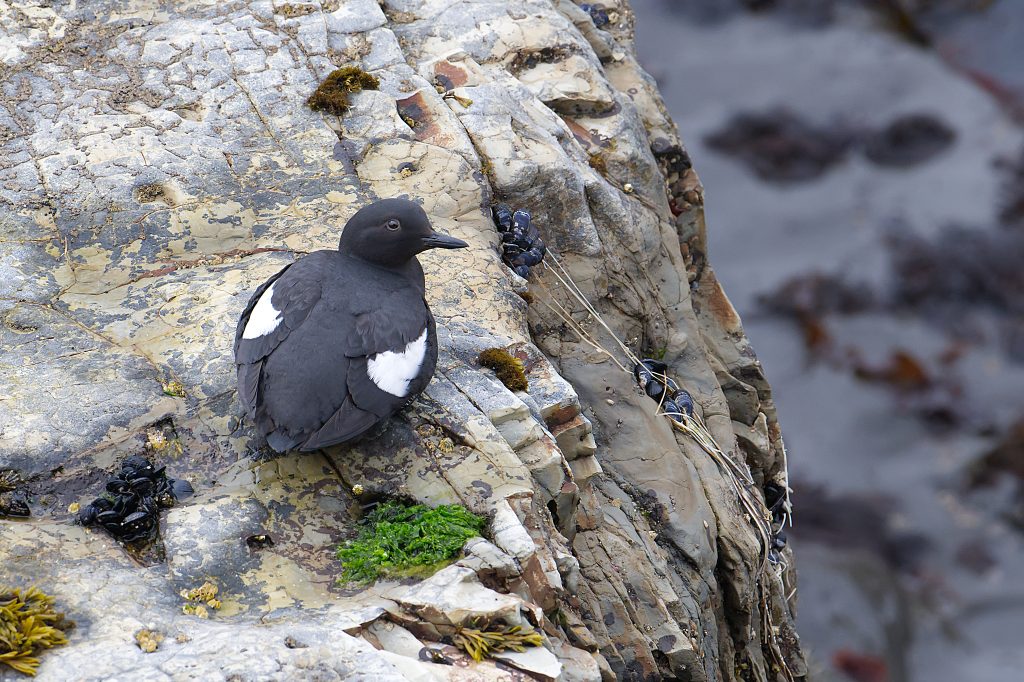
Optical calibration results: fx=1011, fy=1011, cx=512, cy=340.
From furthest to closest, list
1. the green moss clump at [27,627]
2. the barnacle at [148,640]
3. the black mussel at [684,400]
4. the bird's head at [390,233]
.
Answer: the black mussel at [684,400] < the bird's head at [390,233] < the barnacle at [148,640] < the green moss clump at [27,627]

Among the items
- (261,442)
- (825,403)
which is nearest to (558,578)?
(261,442)

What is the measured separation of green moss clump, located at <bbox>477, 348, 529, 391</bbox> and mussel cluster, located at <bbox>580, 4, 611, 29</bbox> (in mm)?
→ 5245

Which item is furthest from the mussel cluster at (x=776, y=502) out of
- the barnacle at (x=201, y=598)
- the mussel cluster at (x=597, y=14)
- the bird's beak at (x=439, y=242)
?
the barnacle at (x=201, y=598)

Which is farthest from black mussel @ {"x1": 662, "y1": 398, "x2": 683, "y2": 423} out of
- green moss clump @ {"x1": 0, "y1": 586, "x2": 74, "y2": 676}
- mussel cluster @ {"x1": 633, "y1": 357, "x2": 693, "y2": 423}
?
green moss clump @ {"x1": 0, "y1": 586, "x2": 74, "y2": 676}

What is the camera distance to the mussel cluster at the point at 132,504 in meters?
4.80

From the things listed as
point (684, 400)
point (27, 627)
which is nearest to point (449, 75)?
point (684, 400)

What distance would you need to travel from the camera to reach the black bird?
16.5 feet

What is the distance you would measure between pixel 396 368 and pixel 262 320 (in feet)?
2.60

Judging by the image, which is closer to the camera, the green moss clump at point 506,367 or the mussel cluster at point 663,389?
the green moss clump at point 506,367

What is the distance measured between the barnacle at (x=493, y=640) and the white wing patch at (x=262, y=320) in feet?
6.32

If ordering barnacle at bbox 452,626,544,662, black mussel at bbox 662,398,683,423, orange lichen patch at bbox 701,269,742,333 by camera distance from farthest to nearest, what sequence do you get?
orange lichen patch at bbox 701,269,742,333
black mussel at bbox 662,398,683,423
barnacle at bbox 452,626,544,662

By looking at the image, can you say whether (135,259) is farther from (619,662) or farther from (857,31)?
(857,31)

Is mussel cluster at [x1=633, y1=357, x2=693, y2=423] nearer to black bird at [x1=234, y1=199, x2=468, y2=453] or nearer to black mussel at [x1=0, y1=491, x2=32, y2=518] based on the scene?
black bird at [x1=234, y1=199, x2=468, y2=453]

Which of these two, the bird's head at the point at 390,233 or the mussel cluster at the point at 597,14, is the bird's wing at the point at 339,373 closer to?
the bird's head at the point at 390,233
